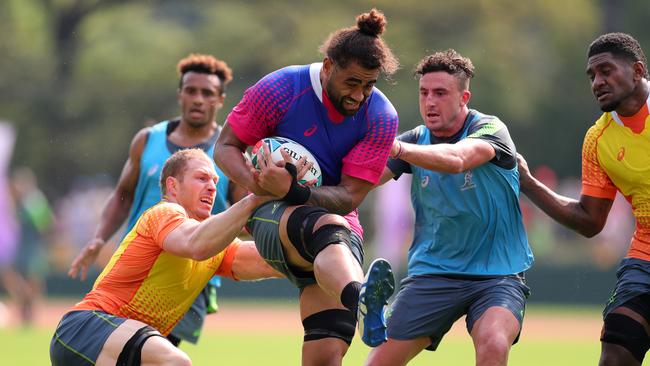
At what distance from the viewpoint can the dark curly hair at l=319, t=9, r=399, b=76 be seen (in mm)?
6281

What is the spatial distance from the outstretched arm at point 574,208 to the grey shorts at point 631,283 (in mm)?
465

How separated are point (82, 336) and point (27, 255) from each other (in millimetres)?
12034

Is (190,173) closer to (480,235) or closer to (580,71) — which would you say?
(480,235)

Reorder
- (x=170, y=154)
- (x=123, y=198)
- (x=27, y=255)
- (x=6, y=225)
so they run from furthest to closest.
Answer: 1. (x=6, y=225)
2. (x=27, y=255)
3. (x=123, y=198)
4. (x=170, y=154)

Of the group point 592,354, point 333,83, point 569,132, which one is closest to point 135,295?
point 333,83

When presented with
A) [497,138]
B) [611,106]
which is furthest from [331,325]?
[611,106]

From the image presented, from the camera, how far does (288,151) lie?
6414 millimetres

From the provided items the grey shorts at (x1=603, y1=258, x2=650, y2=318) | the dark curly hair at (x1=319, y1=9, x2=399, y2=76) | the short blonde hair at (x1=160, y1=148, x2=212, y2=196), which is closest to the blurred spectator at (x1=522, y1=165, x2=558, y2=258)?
the grey shorts at (x1=603, y1=258, x2=650, y2=318)

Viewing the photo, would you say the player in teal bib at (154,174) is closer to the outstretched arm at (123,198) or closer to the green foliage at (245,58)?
the outstretched arm at (123,198)

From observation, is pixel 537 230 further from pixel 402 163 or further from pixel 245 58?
pixel 402 163

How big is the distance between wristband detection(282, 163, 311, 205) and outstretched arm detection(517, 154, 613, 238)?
2044 millimetres

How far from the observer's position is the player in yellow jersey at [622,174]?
709 centimetres

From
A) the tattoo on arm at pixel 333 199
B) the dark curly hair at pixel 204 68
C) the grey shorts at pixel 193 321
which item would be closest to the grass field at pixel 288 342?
the grey shorts at pixel 193 321

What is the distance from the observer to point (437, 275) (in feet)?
24.9
